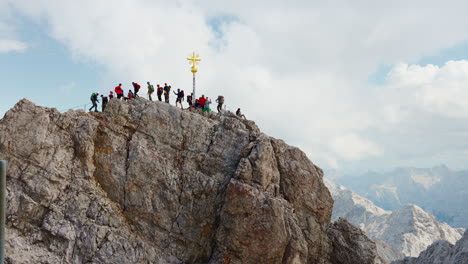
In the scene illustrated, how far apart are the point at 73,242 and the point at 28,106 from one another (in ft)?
49.1

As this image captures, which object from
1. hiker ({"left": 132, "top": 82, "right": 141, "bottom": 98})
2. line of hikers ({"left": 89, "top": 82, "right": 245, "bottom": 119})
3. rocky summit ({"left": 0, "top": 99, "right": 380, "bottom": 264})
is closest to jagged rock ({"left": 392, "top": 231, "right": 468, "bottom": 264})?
rocky summit ({"left": 0, "top": 99, "right": 380, "bottom": 264})

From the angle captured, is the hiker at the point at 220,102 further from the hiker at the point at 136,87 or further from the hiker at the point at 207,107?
the hiker at the point at 136,87

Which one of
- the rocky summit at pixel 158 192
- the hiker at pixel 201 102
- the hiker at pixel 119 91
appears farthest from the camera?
the hiker at pixel 201 102

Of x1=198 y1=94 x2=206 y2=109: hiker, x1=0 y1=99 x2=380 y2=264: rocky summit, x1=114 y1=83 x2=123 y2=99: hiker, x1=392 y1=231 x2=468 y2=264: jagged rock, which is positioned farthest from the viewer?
x1=392 y1=231 x2=468 y2=264: jagged rock

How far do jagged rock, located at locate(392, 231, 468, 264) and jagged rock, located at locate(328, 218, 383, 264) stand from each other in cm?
1795

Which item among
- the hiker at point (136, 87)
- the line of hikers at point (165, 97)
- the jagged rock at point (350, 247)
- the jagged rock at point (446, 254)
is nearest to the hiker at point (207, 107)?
the line of hikers at point (165, 97)

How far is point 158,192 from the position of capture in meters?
36.6

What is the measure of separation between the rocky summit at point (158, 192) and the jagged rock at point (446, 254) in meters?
20.5

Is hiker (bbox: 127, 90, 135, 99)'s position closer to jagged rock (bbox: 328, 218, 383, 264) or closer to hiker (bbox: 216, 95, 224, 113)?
hiker (bbox: 216, 95, 224, 113)

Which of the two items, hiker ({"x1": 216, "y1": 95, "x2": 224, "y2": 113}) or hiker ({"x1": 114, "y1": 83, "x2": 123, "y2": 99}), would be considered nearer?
hiker ({"x1": 114, "y1": 83, "x2": 123, "y2": 99})

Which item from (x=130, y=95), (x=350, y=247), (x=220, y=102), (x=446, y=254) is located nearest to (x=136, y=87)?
(x=130, y=95)

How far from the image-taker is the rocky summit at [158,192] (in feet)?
107

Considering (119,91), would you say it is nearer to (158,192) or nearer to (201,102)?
(201,102)

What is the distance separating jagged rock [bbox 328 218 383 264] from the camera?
39344mm
